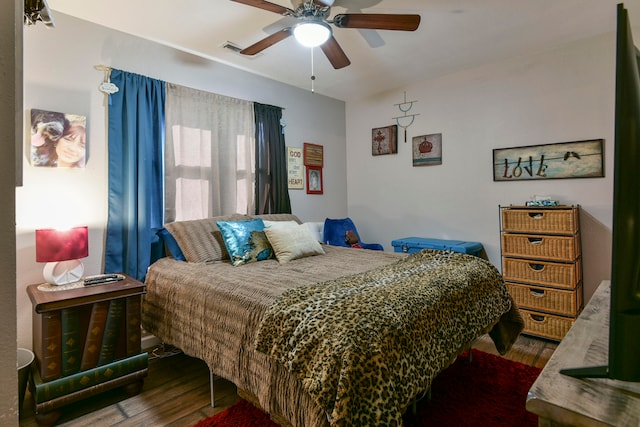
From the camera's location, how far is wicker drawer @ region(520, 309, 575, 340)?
2.78 metres

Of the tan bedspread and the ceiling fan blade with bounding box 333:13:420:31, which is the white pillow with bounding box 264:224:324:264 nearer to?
the tan bedspread

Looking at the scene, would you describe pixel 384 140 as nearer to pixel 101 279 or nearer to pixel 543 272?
pixel 543 272

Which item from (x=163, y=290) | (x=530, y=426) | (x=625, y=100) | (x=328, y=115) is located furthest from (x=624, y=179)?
(x=328, y=115)

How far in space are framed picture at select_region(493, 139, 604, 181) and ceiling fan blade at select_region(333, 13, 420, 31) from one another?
6.49 feet

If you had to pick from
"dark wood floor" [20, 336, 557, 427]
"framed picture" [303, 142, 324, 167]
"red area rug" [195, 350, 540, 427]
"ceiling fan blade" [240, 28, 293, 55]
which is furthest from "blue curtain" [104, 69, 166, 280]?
"framed picture" [303, 142, 324, 167]

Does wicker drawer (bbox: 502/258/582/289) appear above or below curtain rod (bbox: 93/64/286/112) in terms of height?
below

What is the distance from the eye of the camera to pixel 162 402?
6.77 ft

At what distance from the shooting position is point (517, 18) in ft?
8.52

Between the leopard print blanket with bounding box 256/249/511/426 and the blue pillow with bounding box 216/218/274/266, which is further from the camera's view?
the blue pillow with bounding box 216/218/274/266

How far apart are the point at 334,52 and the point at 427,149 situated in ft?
6.41

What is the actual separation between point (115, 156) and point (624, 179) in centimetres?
299

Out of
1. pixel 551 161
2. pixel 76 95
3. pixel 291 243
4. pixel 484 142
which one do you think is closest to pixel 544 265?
pixel 551 161

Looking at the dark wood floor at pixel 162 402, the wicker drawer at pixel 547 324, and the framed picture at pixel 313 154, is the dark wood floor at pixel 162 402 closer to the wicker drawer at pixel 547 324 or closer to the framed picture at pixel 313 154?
the wicker drawer at pixel 547 324

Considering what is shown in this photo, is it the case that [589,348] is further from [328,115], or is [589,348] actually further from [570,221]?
[328,115]
